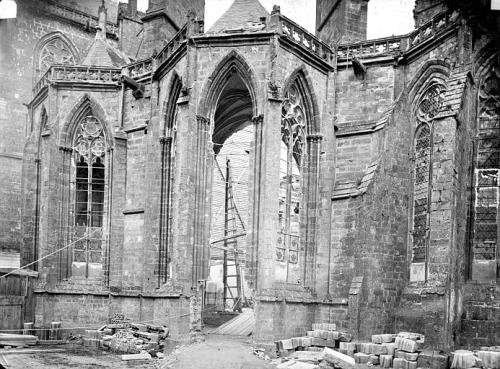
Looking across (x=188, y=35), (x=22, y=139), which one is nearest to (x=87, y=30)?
(x=22, y=139)

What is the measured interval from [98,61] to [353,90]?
9.45m

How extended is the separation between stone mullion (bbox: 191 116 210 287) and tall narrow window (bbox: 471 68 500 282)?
676 centimetres

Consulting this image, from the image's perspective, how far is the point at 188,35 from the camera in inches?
666

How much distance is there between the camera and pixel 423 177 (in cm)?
1648

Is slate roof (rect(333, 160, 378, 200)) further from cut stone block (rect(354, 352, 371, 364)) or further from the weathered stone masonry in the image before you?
cut stone block (rect(354, 352, 371, 364))

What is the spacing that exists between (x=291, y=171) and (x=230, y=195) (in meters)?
6.56

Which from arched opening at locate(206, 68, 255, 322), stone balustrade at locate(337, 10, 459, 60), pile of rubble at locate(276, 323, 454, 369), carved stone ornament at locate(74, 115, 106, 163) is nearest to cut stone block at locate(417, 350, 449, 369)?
pile of rubble at locate(276, 323, 454, 369)

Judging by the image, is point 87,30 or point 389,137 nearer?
point 389,137

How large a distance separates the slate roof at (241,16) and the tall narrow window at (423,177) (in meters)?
4.97

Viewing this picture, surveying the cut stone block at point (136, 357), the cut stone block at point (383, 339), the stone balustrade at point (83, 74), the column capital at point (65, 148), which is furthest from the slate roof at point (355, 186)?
the column capital at point (65, 148)

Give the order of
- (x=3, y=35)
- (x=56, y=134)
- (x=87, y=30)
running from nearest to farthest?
(x=56, y=134) < (x=3, y=35) < (x=87, y=30)

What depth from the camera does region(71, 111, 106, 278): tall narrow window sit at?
20688mm

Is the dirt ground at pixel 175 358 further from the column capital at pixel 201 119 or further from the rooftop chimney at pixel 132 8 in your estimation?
the rooftop chimney at pixel 132 8

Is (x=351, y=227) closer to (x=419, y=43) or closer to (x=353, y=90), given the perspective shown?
(x=353, y=90)
